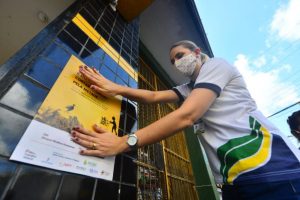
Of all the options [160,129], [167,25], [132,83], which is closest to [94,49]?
[132,83]

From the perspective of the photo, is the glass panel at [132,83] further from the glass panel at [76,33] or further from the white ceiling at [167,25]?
the white ceiling at [167,25]

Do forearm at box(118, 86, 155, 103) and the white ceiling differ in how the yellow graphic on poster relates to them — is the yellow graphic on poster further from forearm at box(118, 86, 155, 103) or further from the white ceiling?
the white ceiling

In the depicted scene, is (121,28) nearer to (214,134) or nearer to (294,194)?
(214,134)

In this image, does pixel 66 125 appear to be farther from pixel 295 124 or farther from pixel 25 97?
pixel 295 124

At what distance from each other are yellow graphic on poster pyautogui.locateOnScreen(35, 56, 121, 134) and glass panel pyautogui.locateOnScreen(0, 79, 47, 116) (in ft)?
0.07

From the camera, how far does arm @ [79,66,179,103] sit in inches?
30.1

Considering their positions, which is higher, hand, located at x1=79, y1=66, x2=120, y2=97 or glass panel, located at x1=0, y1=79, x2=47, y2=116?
hand, located at x1=79, y1=66, x2=120, y2=97

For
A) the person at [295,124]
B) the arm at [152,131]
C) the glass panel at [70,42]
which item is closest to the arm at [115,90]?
the glass panel at [70,42]

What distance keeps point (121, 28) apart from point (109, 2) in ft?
0.86

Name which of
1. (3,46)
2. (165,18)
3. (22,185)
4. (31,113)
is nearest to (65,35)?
(31,113)

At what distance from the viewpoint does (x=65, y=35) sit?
768 mm

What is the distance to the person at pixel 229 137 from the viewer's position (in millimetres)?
607

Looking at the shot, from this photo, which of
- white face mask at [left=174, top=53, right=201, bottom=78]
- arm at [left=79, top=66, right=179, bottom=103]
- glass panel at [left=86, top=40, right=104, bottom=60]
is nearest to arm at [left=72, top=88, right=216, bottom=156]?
arm at [left=79, top=66, right=179, bottom=103]

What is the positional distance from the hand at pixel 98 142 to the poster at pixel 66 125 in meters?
0.02
